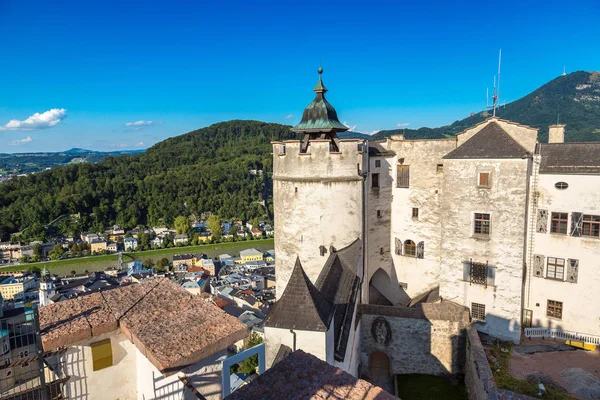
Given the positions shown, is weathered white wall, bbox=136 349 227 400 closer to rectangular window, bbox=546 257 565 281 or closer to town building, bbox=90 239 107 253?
rectangular window, bbox=546 257 565 281

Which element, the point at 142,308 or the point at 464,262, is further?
the point at 464,262

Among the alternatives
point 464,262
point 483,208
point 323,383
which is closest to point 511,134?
point 483,208

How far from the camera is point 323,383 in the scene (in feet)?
17.8

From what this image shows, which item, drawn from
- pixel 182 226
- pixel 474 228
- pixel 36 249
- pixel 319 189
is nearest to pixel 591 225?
pixel 474 228

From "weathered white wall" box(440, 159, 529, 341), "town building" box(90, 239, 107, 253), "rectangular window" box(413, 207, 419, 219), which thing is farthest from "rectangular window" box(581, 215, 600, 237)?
"town building" box(90, 239, 107, 253)

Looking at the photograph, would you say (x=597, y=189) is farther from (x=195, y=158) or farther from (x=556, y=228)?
(x=195, y=158)

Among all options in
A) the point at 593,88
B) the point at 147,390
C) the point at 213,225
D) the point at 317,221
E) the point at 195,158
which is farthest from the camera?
the point at 195,158

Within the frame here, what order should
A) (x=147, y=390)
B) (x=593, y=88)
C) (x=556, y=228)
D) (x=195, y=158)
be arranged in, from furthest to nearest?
(x=195, y=158)
(x=593, y=88)
(x=556, y=228)
(x=147, y=390)

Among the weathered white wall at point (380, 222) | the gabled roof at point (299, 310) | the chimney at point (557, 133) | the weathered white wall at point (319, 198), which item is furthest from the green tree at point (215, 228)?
the gabled roof at point (299, 310)

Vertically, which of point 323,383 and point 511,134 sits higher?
point 511,134

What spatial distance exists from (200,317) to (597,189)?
17.5 metres

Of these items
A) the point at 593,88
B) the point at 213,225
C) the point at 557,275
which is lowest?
the point at 213,225

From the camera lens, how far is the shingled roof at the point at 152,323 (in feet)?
17.8

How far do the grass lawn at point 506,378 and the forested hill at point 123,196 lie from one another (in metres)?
131
